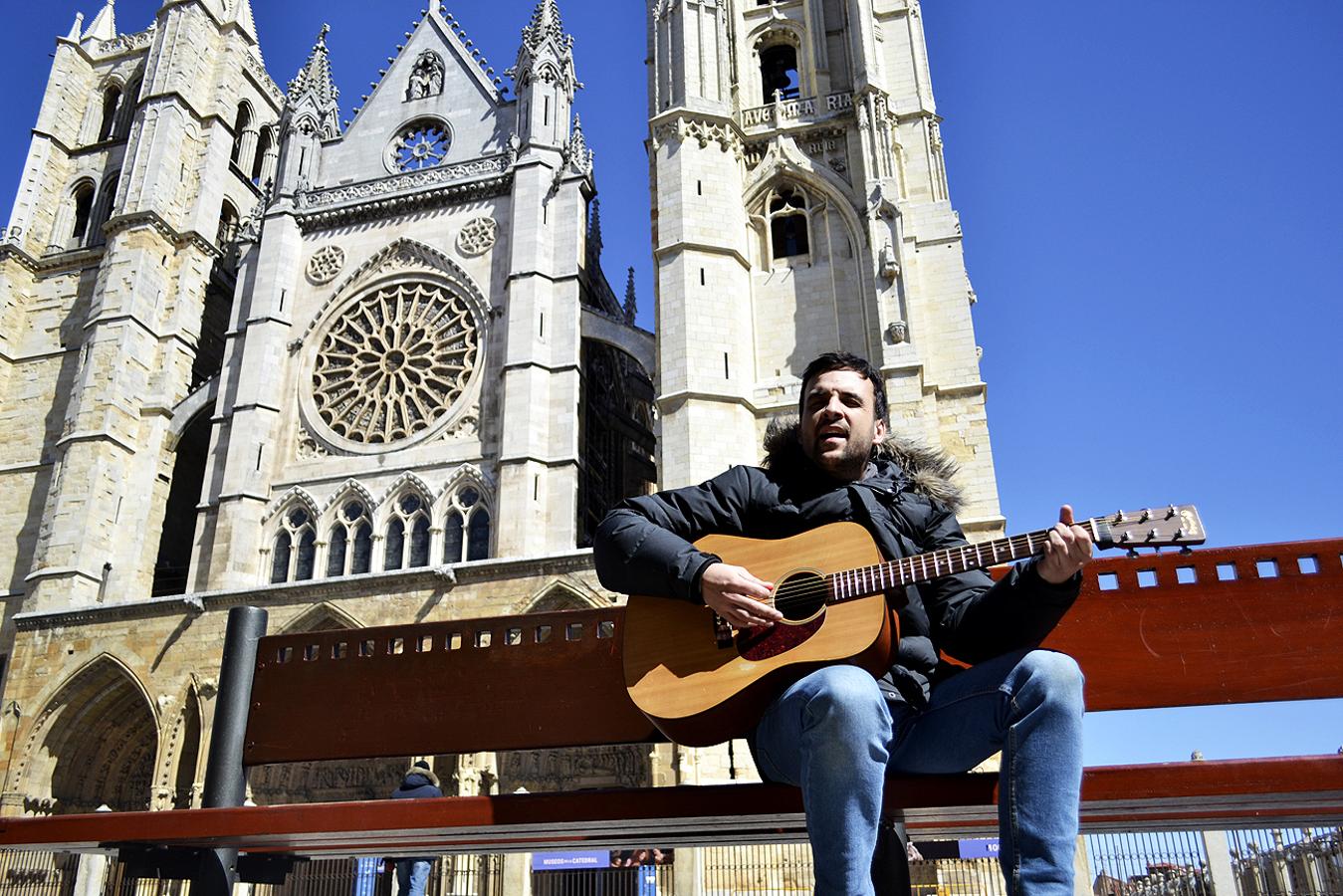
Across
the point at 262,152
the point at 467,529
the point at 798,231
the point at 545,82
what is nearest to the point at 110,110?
the point at 262,152

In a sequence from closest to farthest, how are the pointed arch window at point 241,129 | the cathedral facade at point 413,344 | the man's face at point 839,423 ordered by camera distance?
the man's face at point 839,423, the cathedral facade at point 413,344, the pointed arch window at point 241,129

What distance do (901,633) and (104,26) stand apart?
99.0 ft

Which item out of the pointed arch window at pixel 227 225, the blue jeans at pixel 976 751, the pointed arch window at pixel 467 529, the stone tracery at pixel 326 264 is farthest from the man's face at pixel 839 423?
the pointed arch window at pixel 227 225

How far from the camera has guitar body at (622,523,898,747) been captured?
1.99 metres

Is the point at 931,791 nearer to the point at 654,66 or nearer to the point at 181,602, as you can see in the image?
the point at 181,602

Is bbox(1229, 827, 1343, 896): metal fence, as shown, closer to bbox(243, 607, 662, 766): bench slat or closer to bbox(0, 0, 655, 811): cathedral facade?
bbox(243, 607, 662, 766): bench slat

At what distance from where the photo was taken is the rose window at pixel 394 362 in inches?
693

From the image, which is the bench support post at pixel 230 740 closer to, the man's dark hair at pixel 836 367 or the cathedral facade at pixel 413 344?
the man's dark hair at pixel 836 367

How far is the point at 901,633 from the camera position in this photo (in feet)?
7.19

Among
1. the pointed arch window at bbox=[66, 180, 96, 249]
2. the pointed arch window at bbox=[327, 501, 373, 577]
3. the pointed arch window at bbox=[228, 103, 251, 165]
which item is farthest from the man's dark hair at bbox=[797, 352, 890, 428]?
the pointed arch window at bbox=[228, 103, 251, 165]

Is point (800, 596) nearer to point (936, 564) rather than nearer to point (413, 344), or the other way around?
point (936, 564)

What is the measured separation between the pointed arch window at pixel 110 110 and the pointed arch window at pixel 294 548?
40.7ft

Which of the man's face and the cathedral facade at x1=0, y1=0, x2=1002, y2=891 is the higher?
the cathedral facade at x1=0, y1=0, x2=1002, y2=891

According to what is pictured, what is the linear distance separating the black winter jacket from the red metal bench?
11.9 inches
